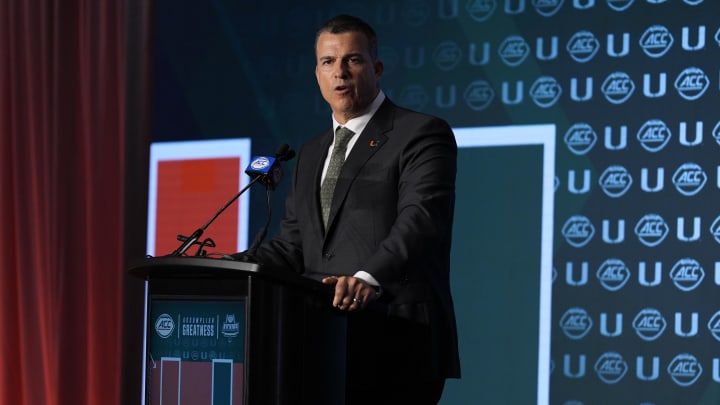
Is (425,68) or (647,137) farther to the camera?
(425,68)

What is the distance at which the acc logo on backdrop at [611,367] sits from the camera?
3.55 metres

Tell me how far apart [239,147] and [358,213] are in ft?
7.11

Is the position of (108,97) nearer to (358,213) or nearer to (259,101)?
(259,101)

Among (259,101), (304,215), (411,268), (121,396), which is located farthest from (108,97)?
(411,268)

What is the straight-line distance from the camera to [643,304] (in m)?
3.54

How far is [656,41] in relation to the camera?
3605mm

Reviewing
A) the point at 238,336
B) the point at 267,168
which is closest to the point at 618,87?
the point at 267,168

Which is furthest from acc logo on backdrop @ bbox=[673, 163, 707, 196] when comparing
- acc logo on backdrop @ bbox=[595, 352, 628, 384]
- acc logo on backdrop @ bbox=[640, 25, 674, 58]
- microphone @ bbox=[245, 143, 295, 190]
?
microphone @ bbox=[245, 143, 295, 190]

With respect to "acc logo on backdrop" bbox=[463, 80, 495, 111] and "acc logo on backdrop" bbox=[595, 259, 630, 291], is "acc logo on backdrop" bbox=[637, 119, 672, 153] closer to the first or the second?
"acc logo on backdrop" bbox=[595, 259, 630, 291]

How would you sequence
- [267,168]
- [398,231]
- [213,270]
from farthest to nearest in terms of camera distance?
1. [267,168]
2. [398,231]
3. [213,270]

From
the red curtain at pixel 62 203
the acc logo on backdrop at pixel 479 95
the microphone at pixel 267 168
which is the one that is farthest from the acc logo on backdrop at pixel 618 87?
the red curtain at pixel 62 203

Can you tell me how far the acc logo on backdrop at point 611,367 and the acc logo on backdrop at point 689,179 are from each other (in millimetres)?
636

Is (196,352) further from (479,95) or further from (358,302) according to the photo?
(479,95)

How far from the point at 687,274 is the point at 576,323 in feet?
1.41
